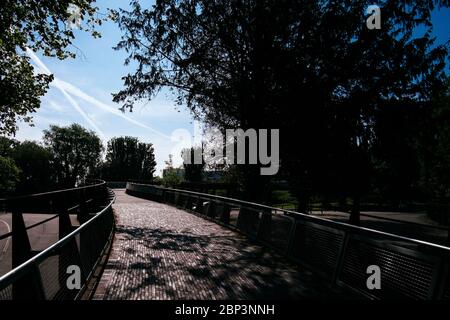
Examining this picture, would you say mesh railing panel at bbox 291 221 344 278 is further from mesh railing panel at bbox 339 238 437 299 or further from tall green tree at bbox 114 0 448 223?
tall green tree at bbox 114 0 448 223

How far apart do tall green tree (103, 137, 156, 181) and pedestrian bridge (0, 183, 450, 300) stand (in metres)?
119

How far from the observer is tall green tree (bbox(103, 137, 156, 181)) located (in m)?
128

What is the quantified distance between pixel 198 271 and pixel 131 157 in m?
133

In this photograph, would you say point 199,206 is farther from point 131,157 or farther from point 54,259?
point 131,157

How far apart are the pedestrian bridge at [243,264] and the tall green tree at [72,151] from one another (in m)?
117

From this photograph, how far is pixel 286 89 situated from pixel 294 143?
197 centimetres

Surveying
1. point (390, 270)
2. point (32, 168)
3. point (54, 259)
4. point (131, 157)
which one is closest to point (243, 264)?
point (390, 270)

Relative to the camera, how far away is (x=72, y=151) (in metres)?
122

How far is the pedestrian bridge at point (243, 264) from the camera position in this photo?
470 cm

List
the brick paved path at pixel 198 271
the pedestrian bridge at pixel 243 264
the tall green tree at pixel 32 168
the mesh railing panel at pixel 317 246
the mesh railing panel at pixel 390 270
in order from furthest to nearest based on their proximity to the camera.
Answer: the tall green tree at pixel 32 168 < the mesh railing panel at pixel 317 246 < the brick paved path at pixel 198 271 < the mesh railing panel at pixel 390 270 < the pedestrian bridge at pixel 243 264

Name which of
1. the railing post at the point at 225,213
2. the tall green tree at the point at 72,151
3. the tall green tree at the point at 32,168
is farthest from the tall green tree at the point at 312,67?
the tall green tree at the point at 72,151

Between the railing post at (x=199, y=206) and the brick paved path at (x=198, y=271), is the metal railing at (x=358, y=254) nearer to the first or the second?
the brick paved path at (x=198, y=271)

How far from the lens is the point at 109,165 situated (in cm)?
12938

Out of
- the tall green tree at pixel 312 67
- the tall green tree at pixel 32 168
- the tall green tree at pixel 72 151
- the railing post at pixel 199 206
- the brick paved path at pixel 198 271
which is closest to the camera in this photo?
the brick paved path at pixel 198 271
